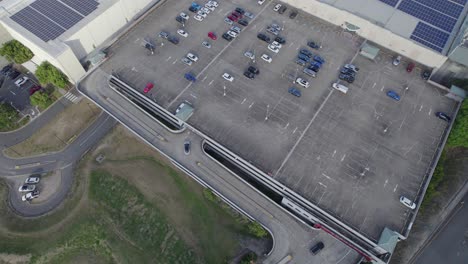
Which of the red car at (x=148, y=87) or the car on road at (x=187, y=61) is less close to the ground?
the car on road at (x=187, y=61)

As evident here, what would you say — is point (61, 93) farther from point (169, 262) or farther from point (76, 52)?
point (169, 262)

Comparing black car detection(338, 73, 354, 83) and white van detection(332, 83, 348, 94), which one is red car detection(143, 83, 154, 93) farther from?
black car detection(338, 73, 354, 83)

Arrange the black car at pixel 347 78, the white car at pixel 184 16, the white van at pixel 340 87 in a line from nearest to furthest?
1. the white van at pixel 340 87
2. the black car at pixel 347 78
3. the white car at pixel 184 16

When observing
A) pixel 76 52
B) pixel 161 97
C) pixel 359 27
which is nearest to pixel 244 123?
pixel 161 97

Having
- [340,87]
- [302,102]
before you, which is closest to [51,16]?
[302,102]

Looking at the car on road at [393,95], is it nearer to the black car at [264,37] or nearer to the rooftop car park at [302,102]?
the rooftop car park at [302,102]

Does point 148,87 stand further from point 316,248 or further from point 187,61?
point 316,248

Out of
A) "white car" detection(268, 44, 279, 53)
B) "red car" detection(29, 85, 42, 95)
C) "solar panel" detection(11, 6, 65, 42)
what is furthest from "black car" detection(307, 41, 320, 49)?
"red car" detection(29, 85, 42, 95)

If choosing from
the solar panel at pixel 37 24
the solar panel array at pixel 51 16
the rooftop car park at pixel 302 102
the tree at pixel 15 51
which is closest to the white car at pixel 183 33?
the rooftop car park at pixel 302 102
